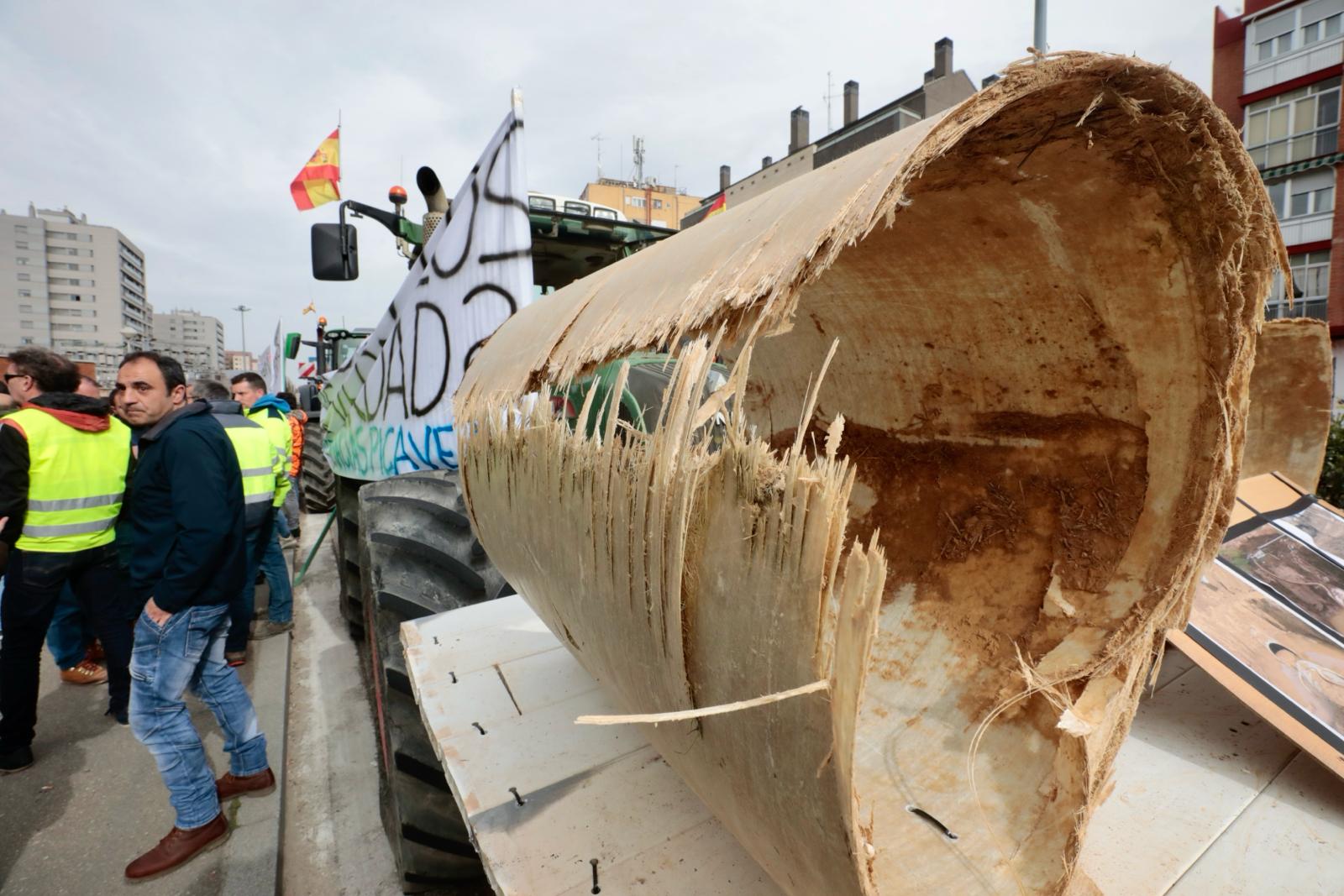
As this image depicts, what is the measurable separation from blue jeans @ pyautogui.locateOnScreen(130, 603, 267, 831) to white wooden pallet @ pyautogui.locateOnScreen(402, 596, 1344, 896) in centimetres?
99

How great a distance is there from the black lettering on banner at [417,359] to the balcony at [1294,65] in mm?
24093

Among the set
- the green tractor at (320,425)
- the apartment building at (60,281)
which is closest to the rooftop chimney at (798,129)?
the green tractor at (320,425)

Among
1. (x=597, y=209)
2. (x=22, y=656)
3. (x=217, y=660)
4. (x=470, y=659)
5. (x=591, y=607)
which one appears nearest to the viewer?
(x=591, y=607)

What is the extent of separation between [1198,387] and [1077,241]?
15.7 inches

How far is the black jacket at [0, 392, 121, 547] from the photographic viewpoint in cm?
264

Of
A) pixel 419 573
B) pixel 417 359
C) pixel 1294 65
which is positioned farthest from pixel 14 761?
pixel 1294 65

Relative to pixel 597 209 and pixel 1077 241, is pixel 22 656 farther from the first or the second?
pixel 1077 241

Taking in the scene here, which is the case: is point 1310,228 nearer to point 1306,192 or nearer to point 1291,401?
point 1306,192

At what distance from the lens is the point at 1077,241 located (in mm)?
1296

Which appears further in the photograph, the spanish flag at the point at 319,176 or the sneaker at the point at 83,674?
the spanish flag at the point at 319,176

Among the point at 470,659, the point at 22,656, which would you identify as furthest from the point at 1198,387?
the point at 22,656

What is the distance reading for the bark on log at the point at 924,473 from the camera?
71 centimetres

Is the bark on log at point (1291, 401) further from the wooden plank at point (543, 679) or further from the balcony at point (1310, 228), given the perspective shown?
the balcony at point (1310, 228)

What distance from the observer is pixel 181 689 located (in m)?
2.25
